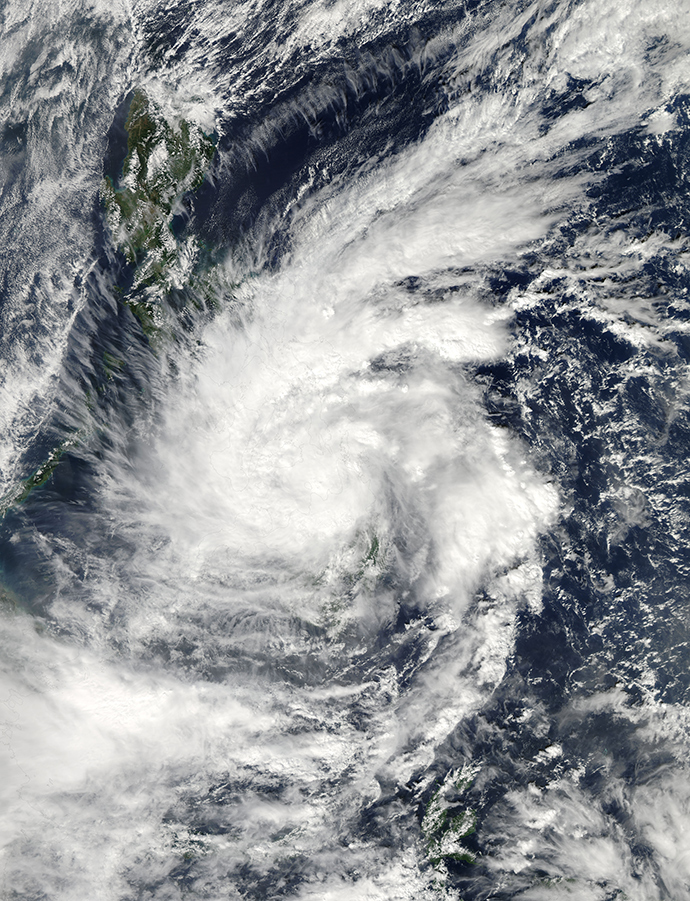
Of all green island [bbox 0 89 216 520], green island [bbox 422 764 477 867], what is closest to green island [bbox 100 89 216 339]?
green island [bbox 0 89 216 520]

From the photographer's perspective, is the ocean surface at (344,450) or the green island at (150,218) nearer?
the ocean surface at (344,450)

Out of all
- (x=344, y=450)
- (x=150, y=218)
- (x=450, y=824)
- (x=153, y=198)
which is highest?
(x=153, y=198)

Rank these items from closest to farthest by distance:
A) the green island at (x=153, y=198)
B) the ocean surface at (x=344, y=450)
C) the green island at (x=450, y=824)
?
the ocean surface at (x=344, y=450) < the green island at (x=450, y=824) < the green island at (x=153, y=198)

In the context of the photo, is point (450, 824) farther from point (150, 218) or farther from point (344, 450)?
point (150, 218)

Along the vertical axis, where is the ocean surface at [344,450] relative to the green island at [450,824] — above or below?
above

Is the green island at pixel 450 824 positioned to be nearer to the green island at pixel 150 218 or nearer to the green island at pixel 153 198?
the green island at pixel 150 218

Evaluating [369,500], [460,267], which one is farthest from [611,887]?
[460,267]

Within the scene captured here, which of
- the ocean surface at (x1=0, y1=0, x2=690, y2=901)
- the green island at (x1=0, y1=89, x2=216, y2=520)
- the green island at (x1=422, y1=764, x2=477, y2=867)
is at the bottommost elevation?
the green island at (x1=422, y1=764, x2=477, y2=867)

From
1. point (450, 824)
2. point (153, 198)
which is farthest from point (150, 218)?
point (450, 824)

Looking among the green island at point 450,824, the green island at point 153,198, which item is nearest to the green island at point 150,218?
the green island at point 153,198

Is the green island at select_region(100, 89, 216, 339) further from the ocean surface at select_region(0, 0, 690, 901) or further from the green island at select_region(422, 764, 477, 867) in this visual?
the green island at select_region(422, 764, 477, 867)
